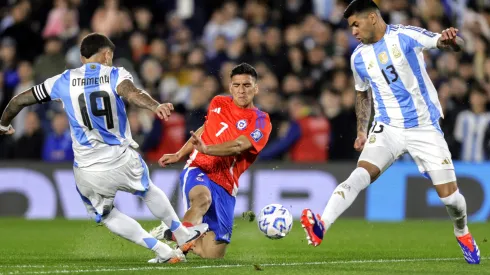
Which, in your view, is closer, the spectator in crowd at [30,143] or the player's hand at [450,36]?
the player's hand at [450,36]

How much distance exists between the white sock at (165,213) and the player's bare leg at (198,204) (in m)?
0.23

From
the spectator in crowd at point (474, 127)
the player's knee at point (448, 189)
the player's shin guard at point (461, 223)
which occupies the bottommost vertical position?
the spectator in crowd at point (474, 127)

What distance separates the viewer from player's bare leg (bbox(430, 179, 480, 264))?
9.84 m

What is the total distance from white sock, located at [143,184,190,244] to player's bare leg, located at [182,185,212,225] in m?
0.23

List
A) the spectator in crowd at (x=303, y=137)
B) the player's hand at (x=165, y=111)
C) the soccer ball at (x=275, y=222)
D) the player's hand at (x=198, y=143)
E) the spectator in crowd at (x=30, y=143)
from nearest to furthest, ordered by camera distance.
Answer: the player's hand at (x=165, y=111), the player's hand at (x=198, y=143), the soccer ball at (x=275, y=222), the spectator in crowd at (x=303, y=137), the spectator in crowd at (x=30, y=143)

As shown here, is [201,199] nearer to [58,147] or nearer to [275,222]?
[275,222]

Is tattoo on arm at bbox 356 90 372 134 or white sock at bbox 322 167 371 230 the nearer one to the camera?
white sock at bbox 322 167 371 230

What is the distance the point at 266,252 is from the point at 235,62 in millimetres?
6625

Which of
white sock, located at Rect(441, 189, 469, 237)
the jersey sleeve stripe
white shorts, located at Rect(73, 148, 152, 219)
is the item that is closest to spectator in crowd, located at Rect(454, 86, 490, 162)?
white sock, located at Rect(441, 189, 469, 237)

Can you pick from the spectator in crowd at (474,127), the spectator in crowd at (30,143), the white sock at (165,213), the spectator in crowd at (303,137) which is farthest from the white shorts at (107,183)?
the spectator in crowd at (474,127)

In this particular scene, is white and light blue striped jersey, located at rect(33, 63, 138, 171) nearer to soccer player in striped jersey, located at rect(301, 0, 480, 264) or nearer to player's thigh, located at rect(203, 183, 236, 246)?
player's thigh, located at rect(203, 183, 236, 246)

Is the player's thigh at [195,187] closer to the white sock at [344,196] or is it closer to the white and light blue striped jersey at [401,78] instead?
the white sock at [344,196]

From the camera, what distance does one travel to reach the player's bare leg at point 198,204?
10133 millimetres

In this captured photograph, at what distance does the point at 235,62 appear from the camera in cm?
1781
